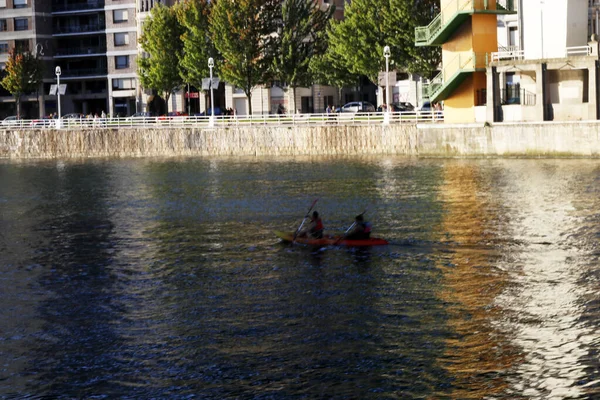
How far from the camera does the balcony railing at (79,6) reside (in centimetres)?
13824

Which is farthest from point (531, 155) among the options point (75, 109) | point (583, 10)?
point (75, 109)

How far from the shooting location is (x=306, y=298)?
3066 centimetres

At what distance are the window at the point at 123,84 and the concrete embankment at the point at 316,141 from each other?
3337 cm

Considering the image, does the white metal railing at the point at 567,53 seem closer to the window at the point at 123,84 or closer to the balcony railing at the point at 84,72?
the window at the point at 123,84

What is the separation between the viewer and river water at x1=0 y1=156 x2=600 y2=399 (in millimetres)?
23469

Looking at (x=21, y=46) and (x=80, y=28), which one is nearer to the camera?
(x=21, y=46)

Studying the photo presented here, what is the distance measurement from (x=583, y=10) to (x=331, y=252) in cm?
4203

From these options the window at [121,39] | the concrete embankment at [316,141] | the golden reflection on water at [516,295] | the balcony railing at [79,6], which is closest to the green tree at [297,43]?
the concrete embankment at [316,141]

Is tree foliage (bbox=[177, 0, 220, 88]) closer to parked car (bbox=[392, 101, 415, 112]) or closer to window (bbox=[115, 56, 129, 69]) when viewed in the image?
parked car (bbox=[392, 101, 415, 112])

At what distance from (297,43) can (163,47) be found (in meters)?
15.6

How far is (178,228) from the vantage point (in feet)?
151


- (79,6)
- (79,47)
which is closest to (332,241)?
(79,6)

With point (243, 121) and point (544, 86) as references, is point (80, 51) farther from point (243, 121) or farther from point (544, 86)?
point (544, 86)

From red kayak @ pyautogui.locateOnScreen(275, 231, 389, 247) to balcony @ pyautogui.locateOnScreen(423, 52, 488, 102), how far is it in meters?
A: 37.0
